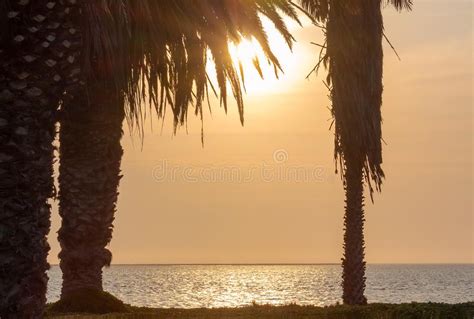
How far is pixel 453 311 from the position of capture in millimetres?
18312

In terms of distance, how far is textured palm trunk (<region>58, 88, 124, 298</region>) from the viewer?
17234mm

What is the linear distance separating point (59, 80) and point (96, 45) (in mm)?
2468

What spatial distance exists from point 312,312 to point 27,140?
882cm

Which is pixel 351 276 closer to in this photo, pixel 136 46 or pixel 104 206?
pixel 104 206

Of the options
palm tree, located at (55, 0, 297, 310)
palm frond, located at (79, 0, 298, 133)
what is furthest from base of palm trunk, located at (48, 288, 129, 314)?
palm frond, located at (79, 0, 298, 133)

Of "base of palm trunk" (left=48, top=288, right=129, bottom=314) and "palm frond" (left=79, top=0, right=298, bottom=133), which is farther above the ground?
"palm frond" (left=79, top=0, right=298, bottom=133)

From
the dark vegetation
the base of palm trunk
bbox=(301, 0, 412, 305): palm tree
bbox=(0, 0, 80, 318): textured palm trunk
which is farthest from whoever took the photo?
bbox=(301, 0, 412, 305): palm tree

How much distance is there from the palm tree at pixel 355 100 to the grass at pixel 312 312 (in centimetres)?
401

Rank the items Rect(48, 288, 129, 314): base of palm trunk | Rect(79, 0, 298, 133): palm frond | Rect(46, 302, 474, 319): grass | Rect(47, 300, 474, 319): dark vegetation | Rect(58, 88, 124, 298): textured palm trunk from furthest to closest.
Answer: Rect(58, 88, 124, 298): textured palm trunk, Rect(48, 288, 129, 314): base of palm trunk, Rect(47, 300, 474, 319): dark vegetation, Rect(46, 302, 474, 319): grass, Rect(79, 0, 298, 133): palm frond

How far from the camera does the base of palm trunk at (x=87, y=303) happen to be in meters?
17.1

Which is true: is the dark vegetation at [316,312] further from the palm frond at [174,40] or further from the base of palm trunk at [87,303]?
the palm frond at [174,40]

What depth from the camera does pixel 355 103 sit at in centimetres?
2144

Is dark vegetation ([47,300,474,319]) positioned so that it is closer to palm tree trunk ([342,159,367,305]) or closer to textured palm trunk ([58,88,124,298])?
textured palm trunk ([58,88,124,298])

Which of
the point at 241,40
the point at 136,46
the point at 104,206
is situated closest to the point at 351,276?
the point at 104,206
